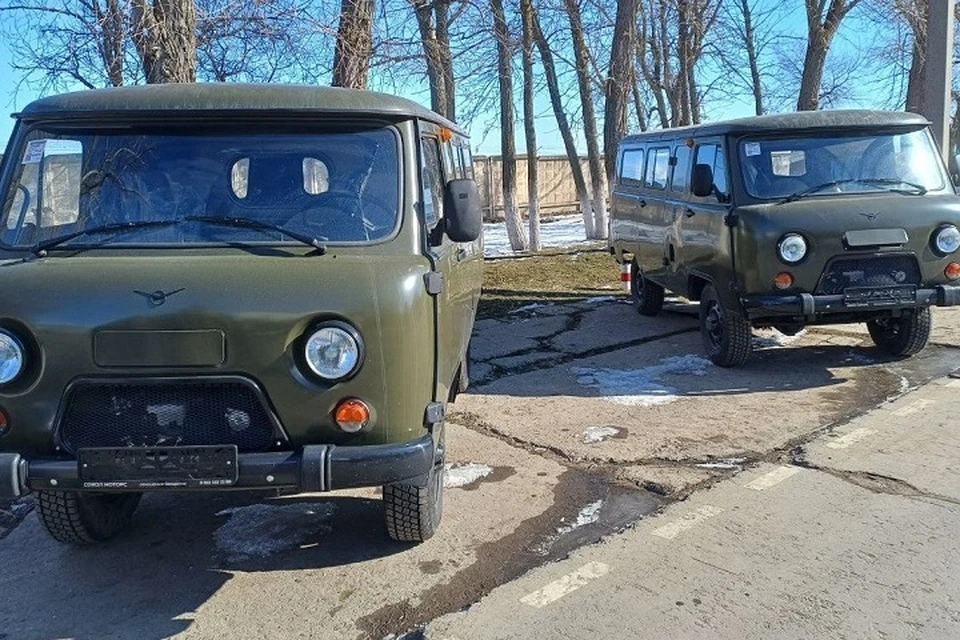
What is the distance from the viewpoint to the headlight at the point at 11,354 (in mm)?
3361

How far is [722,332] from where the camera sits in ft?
24.6

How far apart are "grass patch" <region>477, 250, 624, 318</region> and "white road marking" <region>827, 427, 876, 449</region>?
5.28 m

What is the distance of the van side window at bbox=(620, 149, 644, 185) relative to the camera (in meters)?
10.1

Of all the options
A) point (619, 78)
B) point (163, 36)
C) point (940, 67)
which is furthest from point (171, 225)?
point (619, 78)

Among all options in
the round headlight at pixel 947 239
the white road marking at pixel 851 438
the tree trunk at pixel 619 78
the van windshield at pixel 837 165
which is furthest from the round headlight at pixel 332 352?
the tree trunk at pixel 619 78

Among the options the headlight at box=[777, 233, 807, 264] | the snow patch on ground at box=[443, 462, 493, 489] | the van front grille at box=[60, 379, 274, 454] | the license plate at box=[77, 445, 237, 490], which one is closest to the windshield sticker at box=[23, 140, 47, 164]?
the van front grille at box=[60, 379, 274, 454]

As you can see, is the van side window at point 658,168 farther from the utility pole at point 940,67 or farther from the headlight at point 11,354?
the headlight at point 11,354

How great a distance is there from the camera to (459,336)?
4.91 metres

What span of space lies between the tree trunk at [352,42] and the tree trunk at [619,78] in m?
7.05

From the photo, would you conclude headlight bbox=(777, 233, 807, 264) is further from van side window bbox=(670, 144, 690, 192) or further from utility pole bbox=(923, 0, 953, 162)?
utility pole bbox=(923, 0, 953, 162)

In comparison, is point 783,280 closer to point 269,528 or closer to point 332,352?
point 269,528

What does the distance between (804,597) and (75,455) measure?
2.98 meters

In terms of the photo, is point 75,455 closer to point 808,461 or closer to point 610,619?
point 610,619

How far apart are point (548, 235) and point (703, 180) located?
14456mm
